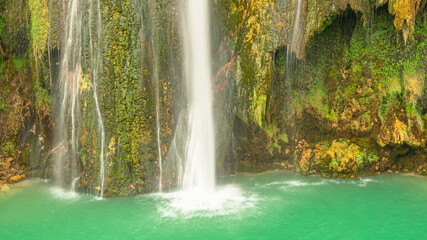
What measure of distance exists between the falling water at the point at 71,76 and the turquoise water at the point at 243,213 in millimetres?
830

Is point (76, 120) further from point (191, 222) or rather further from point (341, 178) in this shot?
point (341, 178)

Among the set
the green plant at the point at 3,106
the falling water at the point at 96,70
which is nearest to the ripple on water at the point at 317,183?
the falling water at the point at 96,70

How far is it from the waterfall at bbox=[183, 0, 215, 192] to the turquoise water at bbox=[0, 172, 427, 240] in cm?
66

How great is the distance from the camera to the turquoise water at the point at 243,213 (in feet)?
19.3

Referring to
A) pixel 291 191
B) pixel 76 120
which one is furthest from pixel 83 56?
pixel 291 191

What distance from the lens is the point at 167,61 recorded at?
25.3 ft

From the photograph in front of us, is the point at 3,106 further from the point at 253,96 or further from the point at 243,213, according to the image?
the point at 243,213

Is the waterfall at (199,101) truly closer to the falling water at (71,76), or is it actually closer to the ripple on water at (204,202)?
the ripple on water at (204,202)

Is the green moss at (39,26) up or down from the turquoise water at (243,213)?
up

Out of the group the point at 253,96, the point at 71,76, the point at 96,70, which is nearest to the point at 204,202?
the point at 253,96

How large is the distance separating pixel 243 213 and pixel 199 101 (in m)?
3.06

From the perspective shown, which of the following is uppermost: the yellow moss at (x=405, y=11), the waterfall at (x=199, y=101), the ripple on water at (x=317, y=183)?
the yellow moss at (x=405, y=11)

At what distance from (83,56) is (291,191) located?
19.0ft

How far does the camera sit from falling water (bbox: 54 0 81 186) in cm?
761
